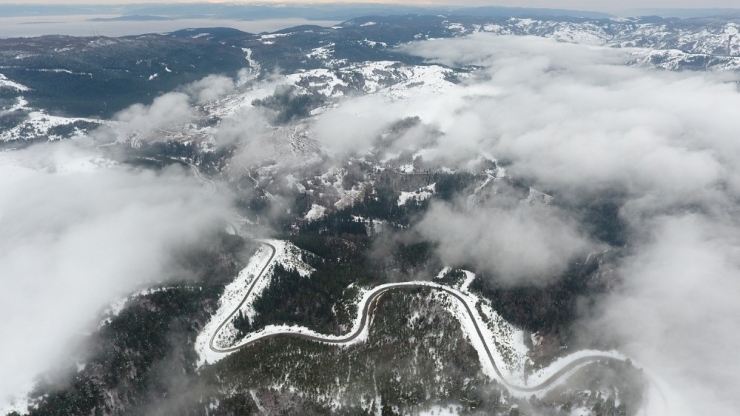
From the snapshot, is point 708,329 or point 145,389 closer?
point 145,389

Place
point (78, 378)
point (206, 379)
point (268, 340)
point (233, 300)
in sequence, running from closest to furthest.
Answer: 1. point (78, 378)
2. point (206, 379)
3. point (268, 340)
4. point (233, 300)

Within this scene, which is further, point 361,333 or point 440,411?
point 361,333

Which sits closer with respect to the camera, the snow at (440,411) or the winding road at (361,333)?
the snow at (440,411)

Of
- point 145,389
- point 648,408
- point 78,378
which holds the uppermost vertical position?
point 78,378

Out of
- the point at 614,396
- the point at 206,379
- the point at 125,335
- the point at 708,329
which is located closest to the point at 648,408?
the point at 614,396

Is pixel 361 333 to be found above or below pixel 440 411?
above

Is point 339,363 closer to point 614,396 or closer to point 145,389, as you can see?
point 145,389

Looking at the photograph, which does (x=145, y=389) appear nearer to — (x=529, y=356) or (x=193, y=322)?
(x=193, y=322)

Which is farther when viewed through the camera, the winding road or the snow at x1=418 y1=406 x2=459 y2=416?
the winding road

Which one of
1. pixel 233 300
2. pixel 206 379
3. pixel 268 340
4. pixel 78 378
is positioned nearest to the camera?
pixel 78 378

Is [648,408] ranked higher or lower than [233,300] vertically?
lower
